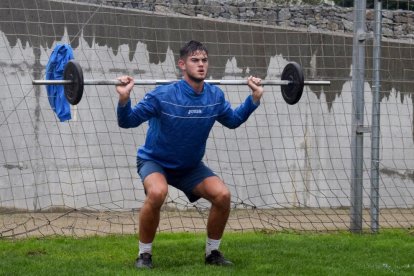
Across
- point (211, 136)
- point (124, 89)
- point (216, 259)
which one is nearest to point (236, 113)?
point (124, 89)

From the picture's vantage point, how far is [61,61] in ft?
30.1

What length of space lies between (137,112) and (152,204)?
2.23 feet

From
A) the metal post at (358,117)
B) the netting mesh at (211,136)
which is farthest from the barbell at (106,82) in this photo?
the netting mesh at (211,136)

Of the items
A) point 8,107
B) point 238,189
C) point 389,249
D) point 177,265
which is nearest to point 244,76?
point 238,189

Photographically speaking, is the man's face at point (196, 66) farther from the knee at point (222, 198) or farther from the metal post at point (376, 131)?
the metal post at point (376, 131)

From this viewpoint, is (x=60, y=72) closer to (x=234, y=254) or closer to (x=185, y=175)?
(x=185, y=175)

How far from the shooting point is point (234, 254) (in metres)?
7.77

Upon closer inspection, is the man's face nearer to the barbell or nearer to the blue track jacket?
the blue track jacket

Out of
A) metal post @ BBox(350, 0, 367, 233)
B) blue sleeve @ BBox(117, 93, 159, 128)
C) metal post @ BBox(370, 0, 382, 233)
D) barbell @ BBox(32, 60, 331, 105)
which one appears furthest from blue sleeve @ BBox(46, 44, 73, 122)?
metal post @ BBox(370, 0, 382, 233)

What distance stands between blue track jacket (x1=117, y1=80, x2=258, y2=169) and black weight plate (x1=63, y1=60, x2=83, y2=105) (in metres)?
0.46

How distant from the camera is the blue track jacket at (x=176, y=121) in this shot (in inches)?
276

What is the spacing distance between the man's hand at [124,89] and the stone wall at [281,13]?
4.22 meters

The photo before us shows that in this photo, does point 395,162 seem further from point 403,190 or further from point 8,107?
point 8,107

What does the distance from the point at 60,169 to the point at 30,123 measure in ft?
2.06
